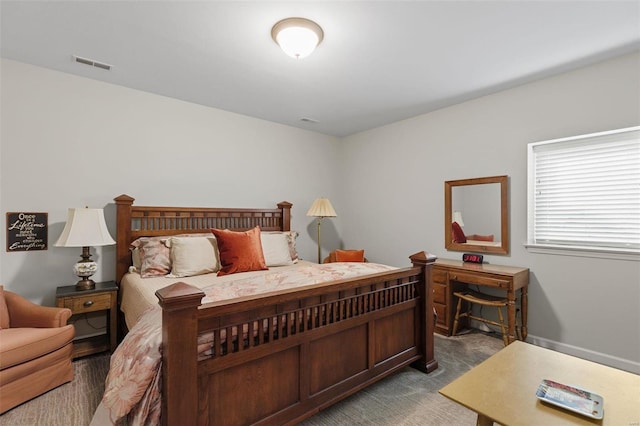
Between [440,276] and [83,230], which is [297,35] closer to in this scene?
[83,230]

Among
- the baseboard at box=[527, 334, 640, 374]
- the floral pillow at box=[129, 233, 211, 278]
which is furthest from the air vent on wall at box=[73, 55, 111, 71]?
the baseboard at box=[527, 334, 640, 374]

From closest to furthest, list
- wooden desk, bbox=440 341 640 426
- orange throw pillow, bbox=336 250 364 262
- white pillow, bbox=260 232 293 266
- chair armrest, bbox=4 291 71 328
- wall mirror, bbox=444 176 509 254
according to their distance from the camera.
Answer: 1. wooden desk, bbox=440 341 640 426
2. chair armrest, bbox=4 291 71 328
3. wall mirror, bbox=444 176 509 254
4. white pillow, bbox=260 232 293 266
5. orange throw pillow, bbox=336 250 364 262

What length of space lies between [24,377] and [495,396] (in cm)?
287

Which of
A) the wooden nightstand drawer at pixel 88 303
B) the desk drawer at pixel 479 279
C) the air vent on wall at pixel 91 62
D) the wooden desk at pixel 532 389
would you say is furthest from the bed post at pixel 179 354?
the desk drawer at pixel 479 279

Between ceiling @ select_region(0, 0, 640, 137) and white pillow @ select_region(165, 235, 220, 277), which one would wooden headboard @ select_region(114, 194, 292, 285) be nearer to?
white pillow @ select_region(165, 235, 220, 277)

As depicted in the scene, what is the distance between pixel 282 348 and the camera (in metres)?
1.66

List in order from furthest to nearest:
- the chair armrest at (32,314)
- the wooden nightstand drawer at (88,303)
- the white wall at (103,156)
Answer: the white wall at (103,156)
the wooden nightstand drawer at (88,303)
the chair armrest at (32,314)

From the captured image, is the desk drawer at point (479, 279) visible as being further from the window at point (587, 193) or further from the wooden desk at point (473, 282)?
the window at point (587, 193)

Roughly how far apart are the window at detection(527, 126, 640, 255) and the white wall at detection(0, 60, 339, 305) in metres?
3.19

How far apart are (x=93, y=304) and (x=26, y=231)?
89 centimetres

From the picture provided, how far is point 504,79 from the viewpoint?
2.97m

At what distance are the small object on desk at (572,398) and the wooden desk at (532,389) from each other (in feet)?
0.07

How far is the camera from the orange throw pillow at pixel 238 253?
116 inches

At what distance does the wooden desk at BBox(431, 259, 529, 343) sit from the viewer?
279 centimetres
